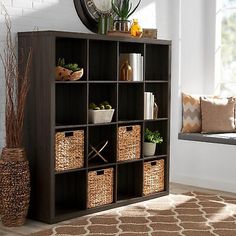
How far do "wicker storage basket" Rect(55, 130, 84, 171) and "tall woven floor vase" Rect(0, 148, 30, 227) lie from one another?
277 mm

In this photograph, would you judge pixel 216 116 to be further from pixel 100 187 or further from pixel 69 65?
pixel 69 65

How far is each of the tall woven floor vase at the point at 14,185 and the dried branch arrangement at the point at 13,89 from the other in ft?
0.31

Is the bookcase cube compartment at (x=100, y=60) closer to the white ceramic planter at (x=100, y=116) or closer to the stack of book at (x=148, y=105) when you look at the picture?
the white ceramic planter at (x=100, y=116)

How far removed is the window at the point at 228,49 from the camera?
650 cm

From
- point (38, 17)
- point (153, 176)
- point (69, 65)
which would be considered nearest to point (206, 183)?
point (153, 176)

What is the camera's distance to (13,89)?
4.56 metres

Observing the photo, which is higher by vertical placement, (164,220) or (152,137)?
(152,137)

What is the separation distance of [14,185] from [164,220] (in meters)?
1.26

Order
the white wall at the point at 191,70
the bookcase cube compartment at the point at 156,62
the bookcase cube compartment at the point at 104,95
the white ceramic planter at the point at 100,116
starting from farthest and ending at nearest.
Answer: the white wall at the point at 191,70, the bookcase cube compartment at the point at 156,62, the bookcase cube compartment at the point at 104,95, the white ceramic planter at the point at 100,116

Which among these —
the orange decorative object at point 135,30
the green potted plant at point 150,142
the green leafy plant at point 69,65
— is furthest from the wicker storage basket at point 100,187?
the orange decorative object at point 135,30

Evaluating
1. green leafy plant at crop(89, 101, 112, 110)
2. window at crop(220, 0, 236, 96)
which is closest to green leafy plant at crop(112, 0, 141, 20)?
green leafy plant at crop(89, 101, 112, 110)

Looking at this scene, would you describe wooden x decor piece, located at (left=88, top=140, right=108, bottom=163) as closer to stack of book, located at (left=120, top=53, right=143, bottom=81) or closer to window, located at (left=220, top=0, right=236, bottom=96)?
stack of book, located at (left=120, top=53, right=143, bottom=81)

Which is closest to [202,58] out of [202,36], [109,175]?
[202,36]

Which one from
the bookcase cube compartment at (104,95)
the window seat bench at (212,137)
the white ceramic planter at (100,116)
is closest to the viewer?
the white ceramic planter at (100,116)
